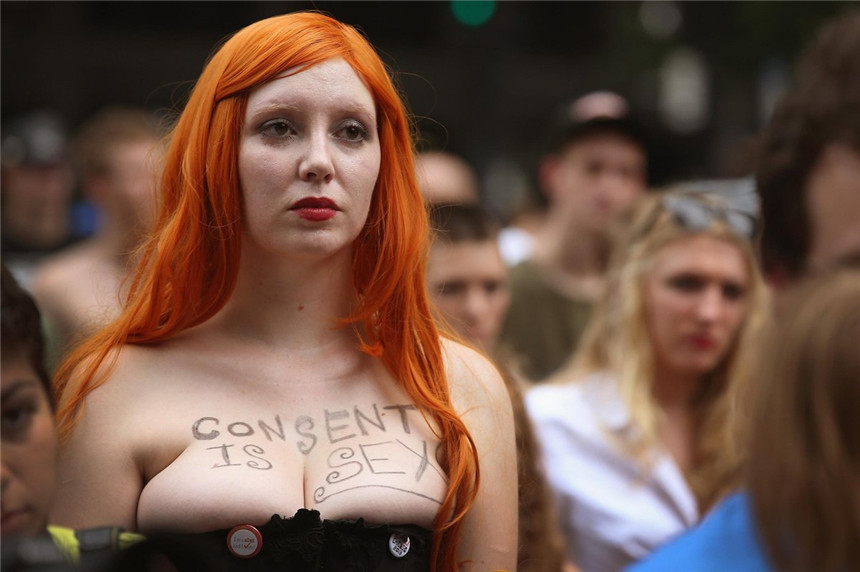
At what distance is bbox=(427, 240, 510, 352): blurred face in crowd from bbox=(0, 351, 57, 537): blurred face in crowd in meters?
2.39

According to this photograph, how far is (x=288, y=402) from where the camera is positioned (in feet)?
8.18

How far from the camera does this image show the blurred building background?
9.84m

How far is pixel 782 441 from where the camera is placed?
69.6 inches

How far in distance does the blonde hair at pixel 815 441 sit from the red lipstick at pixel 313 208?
1.07 meters

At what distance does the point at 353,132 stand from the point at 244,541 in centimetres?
94

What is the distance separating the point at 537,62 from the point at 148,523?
20889mm

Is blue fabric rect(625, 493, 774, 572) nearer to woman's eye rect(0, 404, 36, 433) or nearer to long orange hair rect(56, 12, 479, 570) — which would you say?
long orange hair rect(56, 12, 479, 570)

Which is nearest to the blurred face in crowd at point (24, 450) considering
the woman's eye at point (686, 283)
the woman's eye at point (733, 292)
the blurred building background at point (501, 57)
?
the woman's eye at point (686, 283)

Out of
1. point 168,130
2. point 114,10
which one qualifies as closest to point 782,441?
point 168,130

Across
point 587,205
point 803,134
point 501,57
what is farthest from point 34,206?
point 501,57

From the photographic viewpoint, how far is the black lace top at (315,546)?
7.40 feet

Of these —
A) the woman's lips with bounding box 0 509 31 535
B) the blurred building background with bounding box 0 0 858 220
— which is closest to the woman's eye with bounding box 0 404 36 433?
the woman's lips with bounding box 0 509 31 535

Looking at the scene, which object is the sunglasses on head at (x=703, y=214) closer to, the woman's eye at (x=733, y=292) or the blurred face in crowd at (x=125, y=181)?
the woman's eye at (x=733, y=292)

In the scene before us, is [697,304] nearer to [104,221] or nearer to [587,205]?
[587,205]
